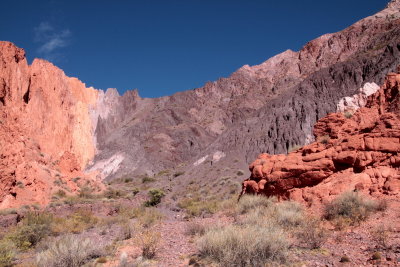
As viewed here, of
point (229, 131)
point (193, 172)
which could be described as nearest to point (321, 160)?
point (193, 172)

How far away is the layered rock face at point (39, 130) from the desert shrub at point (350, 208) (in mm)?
15836

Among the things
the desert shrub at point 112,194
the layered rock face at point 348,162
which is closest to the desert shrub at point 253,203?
the layered rock face at point 348,162

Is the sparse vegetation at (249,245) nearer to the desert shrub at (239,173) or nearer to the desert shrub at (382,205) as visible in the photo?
the desert shrub at (382,205)

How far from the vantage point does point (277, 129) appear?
43.3 meters

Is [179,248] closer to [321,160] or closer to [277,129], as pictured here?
[321,160]

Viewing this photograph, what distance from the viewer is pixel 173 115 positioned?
233 ft

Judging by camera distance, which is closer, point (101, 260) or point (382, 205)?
point (101, 260)

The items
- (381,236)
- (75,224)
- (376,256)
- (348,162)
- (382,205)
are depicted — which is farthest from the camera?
(75,224)

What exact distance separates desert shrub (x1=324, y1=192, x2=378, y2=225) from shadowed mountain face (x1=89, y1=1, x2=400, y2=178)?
99.3 ft

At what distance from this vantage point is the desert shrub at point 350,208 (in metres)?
8.31

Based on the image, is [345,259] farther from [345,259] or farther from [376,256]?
[376,256]

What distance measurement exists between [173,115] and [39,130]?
31681 mm

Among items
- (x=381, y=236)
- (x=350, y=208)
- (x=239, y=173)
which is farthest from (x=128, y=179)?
(x=381, y=236)

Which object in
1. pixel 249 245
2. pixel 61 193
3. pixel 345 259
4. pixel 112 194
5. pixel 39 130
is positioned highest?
pixel 39 130
